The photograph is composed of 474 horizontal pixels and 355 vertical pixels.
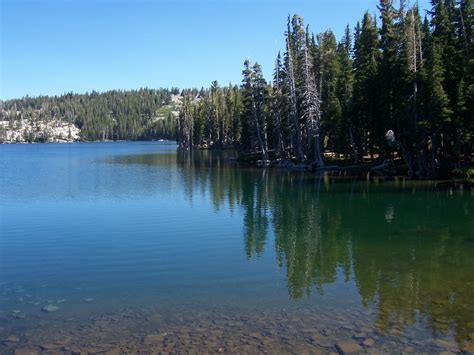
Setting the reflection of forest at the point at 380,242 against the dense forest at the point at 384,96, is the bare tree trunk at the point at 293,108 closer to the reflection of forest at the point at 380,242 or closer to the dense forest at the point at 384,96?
the dense forest at the point at 384,96

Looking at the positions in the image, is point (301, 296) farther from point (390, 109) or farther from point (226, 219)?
point (390, 109)

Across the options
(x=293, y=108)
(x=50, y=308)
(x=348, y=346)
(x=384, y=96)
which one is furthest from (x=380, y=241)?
(x=293, y=108)

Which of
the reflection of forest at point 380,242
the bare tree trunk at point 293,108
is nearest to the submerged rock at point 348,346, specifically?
the reflection of forest at point 380,242

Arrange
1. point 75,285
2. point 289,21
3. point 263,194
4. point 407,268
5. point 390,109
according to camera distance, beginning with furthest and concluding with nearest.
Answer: point 289,21, point 390,109, point 263,194, point 407,268, point 75,285

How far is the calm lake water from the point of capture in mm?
11625

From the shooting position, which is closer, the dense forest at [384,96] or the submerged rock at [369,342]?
the submerged rock at [369,342]

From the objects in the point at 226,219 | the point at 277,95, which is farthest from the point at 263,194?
the point at 277,95

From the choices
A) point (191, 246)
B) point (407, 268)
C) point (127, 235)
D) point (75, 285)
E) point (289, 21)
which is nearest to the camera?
point (75, 285)

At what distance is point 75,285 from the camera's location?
52.6ft

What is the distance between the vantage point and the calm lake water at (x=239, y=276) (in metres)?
11.6

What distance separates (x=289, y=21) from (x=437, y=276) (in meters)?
61.6

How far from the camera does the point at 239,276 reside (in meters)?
16.8

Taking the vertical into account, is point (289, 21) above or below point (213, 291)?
above

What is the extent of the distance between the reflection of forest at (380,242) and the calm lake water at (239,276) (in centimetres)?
7
